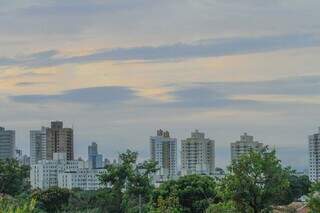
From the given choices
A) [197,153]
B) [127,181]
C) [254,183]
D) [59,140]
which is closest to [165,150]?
[197,153]

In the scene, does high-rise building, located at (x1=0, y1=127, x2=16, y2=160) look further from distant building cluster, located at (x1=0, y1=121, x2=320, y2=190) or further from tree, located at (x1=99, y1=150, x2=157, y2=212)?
tree, located at (x1=99, y1=150, x2=157, y2=212)

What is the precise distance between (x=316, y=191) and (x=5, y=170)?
88.4 feet

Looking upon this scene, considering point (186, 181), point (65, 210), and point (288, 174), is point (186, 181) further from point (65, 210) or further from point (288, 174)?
point (288, 174)

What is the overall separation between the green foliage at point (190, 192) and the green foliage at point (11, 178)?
416 inches

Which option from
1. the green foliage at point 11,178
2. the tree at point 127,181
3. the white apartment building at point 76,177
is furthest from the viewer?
the white apartment building at point 76,177

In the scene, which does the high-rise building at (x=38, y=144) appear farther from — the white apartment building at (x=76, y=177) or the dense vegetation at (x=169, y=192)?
the dense vegetation at (x=169, y=192)

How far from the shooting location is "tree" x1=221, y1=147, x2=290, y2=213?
2702 centimetres

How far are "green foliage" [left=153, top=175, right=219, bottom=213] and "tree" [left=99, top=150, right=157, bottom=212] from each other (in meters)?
0.89

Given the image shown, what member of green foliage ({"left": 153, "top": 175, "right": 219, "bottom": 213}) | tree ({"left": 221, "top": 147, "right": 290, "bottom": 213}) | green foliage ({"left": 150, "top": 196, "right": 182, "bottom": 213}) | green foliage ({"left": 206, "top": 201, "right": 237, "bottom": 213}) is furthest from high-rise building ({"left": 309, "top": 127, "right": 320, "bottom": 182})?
tree ({"left": 221, "top": 147, "right": 290, "bottom": 213})

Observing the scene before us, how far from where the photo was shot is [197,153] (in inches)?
3915

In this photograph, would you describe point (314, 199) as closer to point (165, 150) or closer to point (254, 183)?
point (254, 183)

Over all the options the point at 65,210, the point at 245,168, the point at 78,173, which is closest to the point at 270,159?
the point at 245,168

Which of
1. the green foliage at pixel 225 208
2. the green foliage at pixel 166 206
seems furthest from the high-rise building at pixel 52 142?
→ the green foliage at pixel 225 208

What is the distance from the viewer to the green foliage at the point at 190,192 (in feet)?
135
